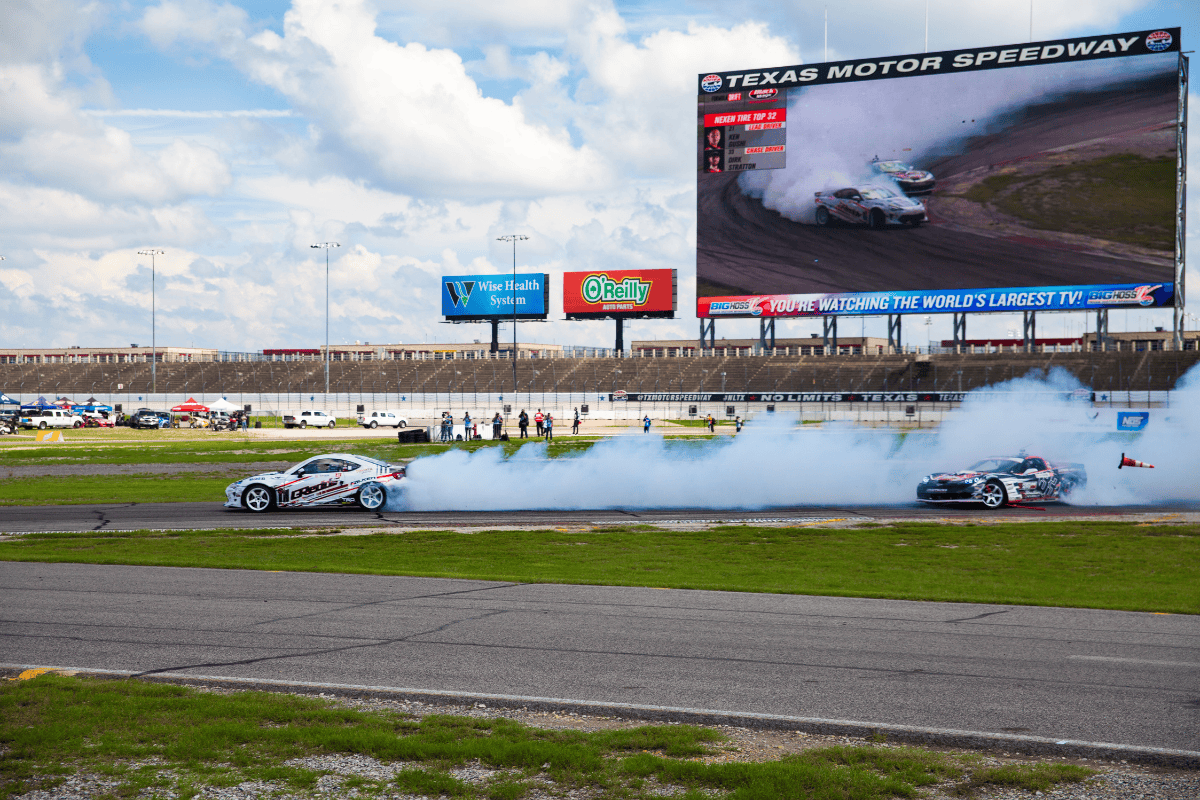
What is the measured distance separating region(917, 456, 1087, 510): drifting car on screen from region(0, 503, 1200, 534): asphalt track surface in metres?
0.27

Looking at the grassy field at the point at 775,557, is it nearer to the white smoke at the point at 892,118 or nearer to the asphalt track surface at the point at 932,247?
the asphalt track surface at the point at 932,247

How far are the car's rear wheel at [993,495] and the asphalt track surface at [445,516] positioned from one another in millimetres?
262

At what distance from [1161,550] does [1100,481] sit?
8.95m

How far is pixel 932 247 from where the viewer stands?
6275 cm

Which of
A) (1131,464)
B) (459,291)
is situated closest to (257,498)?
(1131,464)

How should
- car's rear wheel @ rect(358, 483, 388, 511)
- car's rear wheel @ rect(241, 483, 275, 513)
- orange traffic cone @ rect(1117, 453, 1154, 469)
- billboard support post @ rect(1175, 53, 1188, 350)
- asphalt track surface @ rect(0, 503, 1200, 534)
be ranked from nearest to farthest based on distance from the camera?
asphalt track surface @ rect(0, 503, 1200, 534)
car's rear wheel @ rect(241, 483, 275, 513)
car's rear wheel @ rect(358, 483, 388, 511)
orange traffic cone @ rect(1117, 453, 1154, 469)
billboard support post @ rect(1175, 53, 1188, 350)

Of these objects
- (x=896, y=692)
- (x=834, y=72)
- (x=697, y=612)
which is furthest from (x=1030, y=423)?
(x=834, y=72)

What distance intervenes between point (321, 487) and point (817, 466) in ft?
39.7

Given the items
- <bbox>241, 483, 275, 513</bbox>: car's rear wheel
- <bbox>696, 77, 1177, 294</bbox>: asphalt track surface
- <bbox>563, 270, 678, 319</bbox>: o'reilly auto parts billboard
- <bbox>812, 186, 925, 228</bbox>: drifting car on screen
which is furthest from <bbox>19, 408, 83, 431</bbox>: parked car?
<bbox>812, 186, 925, 228</bbox>: drifting car on screen

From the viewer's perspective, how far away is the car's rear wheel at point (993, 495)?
21.5 metres

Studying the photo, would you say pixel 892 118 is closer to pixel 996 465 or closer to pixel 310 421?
pixel 310 421

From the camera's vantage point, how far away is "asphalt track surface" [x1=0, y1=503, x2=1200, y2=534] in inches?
743

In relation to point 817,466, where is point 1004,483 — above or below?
below

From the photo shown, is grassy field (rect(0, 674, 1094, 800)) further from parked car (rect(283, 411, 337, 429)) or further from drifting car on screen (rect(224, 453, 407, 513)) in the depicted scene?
parked car (rect(283, 411, 337, 429))
